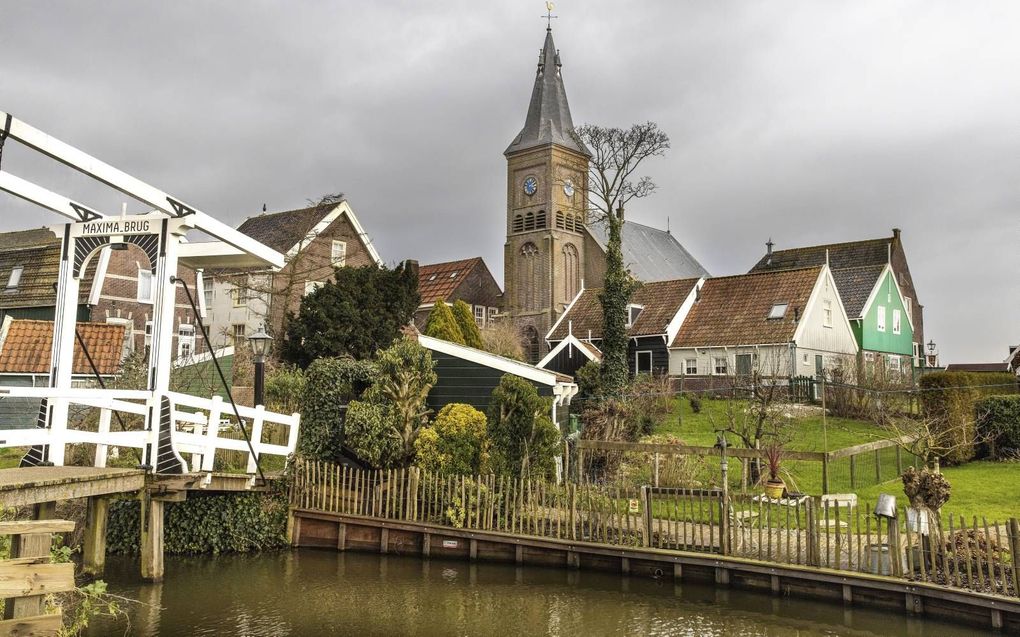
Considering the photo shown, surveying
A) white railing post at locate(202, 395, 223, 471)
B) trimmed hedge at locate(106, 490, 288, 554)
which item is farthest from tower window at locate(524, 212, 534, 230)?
white railing post at locate(202, 395, 223, 471)

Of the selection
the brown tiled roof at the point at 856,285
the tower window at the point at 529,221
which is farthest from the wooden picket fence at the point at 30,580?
the tower window at the point at 529,221

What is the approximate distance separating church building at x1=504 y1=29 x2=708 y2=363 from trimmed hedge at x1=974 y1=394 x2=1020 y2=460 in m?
36.4

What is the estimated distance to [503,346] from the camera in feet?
137

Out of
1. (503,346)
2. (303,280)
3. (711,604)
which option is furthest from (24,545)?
(503,346)

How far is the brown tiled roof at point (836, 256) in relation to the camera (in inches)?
2112

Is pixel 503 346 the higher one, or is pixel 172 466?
pixel 503 346

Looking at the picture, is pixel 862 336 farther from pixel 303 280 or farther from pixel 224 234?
pixel 224 234

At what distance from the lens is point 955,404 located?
23.2m

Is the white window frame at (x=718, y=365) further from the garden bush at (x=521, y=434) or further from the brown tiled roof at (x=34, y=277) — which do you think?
the brown tiled roof at (x=34, y=277)

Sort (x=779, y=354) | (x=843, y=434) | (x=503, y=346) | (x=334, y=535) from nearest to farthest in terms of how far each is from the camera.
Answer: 1. (x=334, y=535)
2. (x=843, y=434)
3. (x=779, y=354)
4. (x=503, y=346)

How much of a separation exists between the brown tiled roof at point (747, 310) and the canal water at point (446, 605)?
984 inches

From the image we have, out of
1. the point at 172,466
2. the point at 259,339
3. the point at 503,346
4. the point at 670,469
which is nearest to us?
the point at 172,466

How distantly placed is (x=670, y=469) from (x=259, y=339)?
10.0 m

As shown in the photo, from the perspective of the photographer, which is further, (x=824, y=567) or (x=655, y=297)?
(x=655, y=297)
